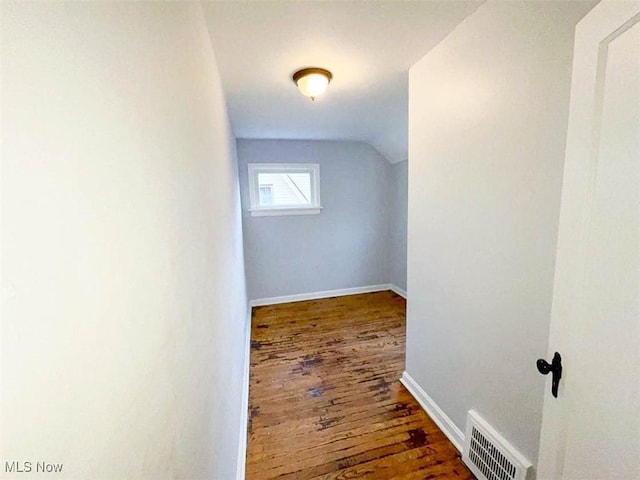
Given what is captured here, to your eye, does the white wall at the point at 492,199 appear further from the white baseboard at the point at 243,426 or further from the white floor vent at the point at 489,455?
the white baseboard at the point at 243,426

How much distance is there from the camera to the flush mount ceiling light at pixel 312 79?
5.81 ft

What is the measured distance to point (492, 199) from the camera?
132cm

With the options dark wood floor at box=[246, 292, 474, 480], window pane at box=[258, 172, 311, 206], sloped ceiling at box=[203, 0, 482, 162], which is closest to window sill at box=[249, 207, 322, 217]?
window pane at box=[258, 172, 311, 206]

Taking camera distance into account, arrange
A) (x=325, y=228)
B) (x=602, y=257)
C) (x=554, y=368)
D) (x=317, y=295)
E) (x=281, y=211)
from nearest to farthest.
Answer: (x=602, y=257) < (x=554, y=368) < (x=281, y=211) < (x=325, y=228) < (x=317, y=295)

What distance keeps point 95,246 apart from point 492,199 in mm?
1461

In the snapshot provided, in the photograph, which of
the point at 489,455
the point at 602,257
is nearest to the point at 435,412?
the point at 489,455

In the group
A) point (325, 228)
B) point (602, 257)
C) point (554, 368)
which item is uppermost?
point (602, 257)

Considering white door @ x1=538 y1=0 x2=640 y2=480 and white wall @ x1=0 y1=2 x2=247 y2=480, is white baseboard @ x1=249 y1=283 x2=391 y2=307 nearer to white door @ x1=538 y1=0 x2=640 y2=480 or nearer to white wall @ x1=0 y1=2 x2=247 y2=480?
white wall @ x1=0 y1=2 x2=247 y2=480

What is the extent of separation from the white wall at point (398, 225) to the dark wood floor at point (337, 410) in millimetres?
1019

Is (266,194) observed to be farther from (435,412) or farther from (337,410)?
(435,412)

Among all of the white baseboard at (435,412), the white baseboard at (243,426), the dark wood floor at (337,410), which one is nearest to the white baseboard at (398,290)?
the dark wood floor at (337,410)

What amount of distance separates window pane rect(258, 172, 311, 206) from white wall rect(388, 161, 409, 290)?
4.13ft

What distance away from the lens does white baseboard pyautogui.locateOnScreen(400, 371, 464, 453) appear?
1.63m

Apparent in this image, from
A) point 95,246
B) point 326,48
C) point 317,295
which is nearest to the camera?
point 95,246
